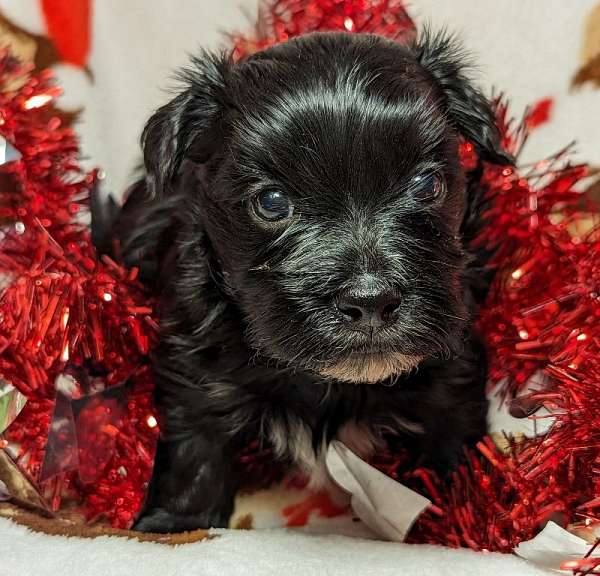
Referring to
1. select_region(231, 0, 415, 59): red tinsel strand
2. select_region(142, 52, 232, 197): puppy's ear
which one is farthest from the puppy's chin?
select_region(231, 0, 415, 59): red tinsel strand

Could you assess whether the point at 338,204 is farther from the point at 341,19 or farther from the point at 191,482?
the point at 341,19

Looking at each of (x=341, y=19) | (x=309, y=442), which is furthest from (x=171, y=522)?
(x=341, y=19)

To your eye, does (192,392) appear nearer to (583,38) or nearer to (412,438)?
(412,438)

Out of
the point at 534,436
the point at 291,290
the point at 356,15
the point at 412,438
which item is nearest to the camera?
the point at 291,290

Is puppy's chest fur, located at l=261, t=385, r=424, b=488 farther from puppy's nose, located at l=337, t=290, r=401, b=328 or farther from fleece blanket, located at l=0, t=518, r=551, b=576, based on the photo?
puppy's nose, located at l=337, t=290, r=401, b=328

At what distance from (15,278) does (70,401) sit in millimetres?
300

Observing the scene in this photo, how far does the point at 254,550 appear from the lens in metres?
1.52

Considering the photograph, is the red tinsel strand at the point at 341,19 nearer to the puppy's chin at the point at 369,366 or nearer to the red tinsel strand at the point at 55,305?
the red tinsel strand at the point at 55,305

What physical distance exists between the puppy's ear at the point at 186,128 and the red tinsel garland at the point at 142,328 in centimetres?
32

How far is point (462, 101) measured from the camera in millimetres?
1760

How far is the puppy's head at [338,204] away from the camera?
1.38m

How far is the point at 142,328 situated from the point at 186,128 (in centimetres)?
52

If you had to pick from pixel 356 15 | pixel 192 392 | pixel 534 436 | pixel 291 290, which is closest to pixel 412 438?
pixel 534 436

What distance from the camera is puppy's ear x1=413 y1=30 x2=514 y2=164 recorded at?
5.73 ft
